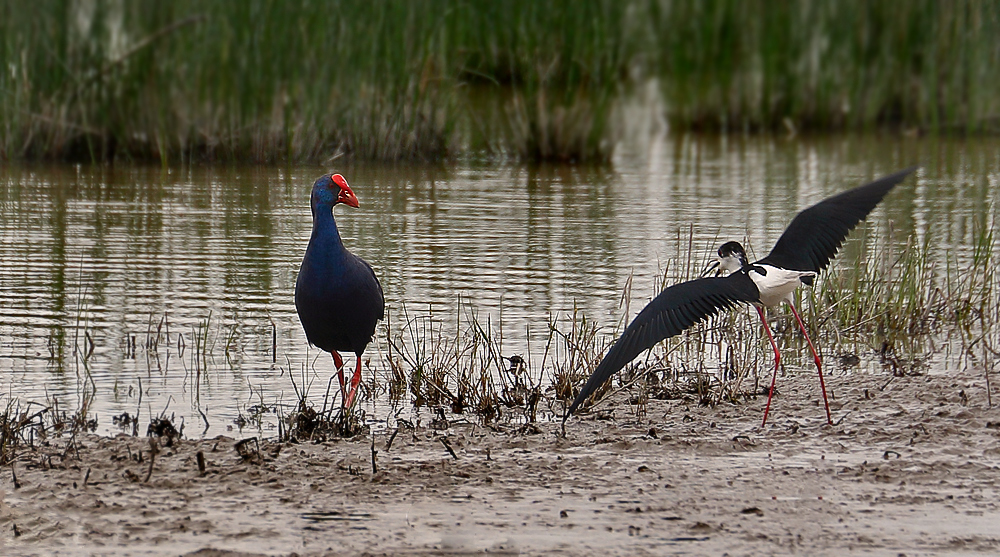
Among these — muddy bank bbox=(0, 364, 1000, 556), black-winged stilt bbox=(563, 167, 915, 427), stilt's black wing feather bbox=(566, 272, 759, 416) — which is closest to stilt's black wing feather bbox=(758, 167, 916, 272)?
black-winged stilt bbox=(563, 167, 915, 427)

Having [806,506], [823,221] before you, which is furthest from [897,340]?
[806,506]

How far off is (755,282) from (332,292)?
173 cm

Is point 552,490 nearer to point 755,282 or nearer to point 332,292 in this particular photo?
point 755,282

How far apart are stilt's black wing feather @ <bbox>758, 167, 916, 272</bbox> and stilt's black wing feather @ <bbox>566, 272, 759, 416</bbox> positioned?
366 millimetres

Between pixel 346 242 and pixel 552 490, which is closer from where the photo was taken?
pixel 552 490

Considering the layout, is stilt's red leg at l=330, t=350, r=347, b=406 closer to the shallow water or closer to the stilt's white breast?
the shallow water

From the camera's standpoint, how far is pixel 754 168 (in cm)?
1363

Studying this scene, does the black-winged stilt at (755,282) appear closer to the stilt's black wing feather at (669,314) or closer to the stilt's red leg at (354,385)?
the stilt's black wing feather at (669,314)

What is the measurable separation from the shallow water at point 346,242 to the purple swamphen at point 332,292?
0.30 m

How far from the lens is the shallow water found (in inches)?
251

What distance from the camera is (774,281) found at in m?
5.38

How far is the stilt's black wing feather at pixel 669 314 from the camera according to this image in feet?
16.1

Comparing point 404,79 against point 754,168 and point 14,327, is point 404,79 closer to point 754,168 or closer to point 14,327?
point 754,168

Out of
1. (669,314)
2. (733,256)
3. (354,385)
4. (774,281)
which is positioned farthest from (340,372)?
(774,281)
